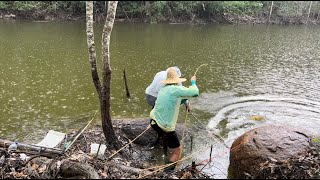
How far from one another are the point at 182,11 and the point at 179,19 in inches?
58.5

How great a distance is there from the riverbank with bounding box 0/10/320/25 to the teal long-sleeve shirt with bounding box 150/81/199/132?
1440 inches

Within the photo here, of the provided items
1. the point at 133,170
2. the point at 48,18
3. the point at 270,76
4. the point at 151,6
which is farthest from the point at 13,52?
the point at 151,6

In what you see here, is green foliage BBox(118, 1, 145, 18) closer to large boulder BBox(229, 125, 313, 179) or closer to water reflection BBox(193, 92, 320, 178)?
water reflection BBox(193, 92, 320, 178)

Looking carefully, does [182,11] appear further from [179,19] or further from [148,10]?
[148,10]

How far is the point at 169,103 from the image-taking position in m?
7.31

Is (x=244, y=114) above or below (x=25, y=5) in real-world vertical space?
below

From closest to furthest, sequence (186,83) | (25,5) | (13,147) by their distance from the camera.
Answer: (13,147)
(186,83)
(25,5)

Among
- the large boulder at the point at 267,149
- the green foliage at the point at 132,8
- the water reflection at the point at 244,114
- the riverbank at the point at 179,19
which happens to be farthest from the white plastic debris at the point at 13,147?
the green foliage at the point at 132,8

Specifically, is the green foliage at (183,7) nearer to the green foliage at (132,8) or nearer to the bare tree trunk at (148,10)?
the bare tree trunk at (148,10)

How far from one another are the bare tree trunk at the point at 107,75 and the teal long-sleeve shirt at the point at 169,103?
116 cm

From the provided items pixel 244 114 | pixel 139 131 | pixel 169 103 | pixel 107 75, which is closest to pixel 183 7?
pixel 244 114

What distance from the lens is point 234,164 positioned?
25.5 ft

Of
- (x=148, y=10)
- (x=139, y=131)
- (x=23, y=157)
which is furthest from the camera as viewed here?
(x=148, y=10)

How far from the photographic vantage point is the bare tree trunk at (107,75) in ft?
24.8
